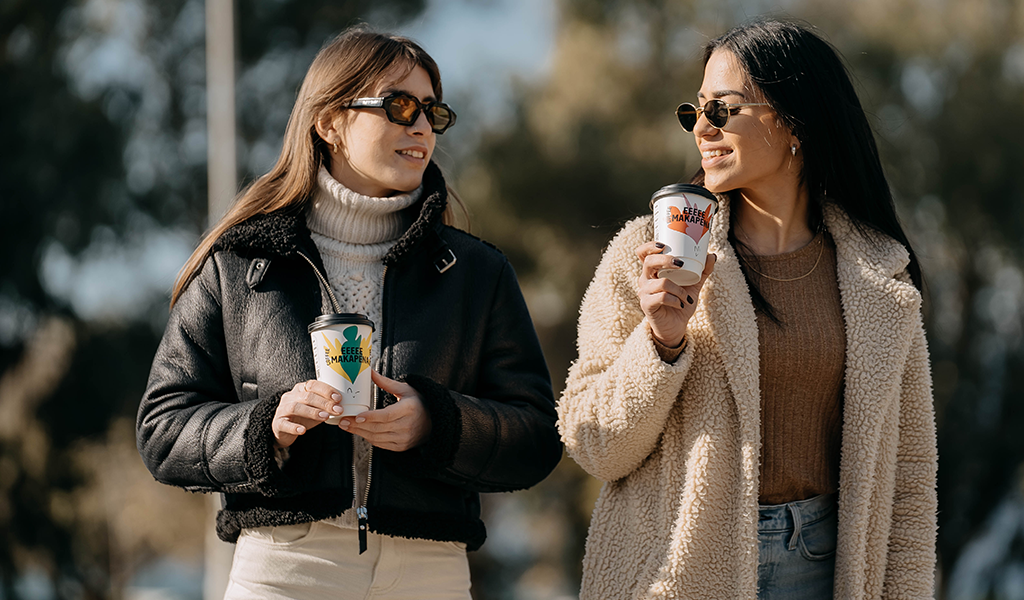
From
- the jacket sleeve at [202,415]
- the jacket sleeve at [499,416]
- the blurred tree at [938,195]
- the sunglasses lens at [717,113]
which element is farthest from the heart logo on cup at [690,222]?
the blurred tree at [938,195]

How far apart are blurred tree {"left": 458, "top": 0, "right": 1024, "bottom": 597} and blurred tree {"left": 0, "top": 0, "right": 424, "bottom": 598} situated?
→ 3010mm

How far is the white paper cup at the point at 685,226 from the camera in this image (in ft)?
8.12

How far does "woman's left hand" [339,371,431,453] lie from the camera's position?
248 centimetres

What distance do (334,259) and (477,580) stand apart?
11722mm

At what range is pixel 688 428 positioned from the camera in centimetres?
265

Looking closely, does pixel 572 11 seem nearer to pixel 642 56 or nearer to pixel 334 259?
pixel 642 56

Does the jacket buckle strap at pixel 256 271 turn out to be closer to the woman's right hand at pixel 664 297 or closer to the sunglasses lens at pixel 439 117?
the sunglasses lens at pixel 439 117

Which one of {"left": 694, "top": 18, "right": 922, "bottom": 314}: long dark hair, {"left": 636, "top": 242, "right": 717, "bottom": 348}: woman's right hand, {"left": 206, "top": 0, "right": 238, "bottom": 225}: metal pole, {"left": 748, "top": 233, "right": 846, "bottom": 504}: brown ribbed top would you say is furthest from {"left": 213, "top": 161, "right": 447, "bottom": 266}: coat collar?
{"left": 206, "top": 0, "right": 238, "bottom": 225}: metal pole

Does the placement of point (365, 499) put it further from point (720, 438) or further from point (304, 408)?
point (720, 438)

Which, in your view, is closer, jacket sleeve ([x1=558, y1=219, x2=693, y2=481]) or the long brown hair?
jacket sleeve ([x1=558, y1=219, x2=693, y2=481])

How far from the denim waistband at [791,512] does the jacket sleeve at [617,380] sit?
34 cm

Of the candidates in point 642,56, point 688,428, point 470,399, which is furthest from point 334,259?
point 642,56

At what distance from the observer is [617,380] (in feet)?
8.63

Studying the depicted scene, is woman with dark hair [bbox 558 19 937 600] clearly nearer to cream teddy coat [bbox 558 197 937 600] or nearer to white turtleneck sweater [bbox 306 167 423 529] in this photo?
cream teddy coat [bbox 558 197 937 600]
